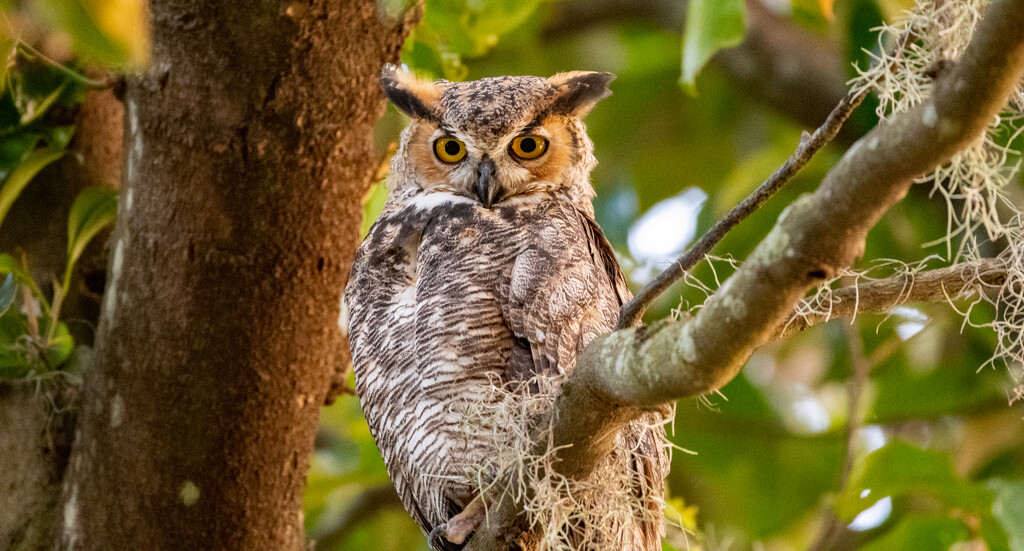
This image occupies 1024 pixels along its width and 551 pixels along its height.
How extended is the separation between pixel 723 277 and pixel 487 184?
1.71 m

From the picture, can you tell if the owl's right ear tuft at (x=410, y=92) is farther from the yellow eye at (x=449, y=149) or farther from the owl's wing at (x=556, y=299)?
the owl's wing at (x=556, y=299)

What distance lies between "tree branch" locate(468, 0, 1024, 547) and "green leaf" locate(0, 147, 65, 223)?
1.69 meters

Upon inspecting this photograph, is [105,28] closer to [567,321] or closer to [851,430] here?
[567,321]

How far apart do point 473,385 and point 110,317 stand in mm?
836

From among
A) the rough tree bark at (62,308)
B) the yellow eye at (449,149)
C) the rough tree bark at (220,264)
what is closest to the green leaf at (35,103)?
the rough tree bark at (62,308)

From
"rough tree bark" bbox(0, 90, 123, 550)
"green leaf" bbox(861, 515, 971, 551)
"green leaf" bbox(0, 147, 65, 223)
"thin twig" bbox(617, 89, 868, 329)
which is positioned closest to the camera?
"thin twig" bbox(617, 89, 868, 329)

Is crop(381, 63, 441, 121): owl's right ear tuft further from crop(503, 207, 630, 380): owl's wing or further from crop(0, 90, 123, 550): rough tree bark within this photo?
crop(0, 90, 123, 550): rough tree bark

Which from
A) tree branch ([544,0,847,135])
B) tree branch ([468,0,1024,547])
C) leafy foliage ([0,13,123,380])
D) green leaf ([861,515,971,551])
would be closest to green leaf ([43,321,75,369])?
leafy foliage ([0,13,123,380])

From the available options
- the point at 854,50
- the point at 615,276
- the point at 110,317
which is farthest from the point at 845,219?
the point at 854,50

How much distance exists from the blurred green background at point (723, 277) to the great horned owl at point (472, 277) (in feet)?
1.48

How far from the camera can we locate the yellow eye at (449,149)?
2070mm

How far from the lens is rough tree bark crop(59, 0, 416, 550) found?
6.24 feet

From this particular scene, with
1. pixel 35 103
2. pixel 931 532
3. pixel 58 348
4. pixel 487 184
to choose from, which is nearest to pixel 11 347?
pixel 58 348

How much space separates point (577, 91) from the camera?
2.09m
